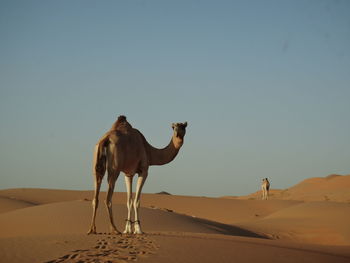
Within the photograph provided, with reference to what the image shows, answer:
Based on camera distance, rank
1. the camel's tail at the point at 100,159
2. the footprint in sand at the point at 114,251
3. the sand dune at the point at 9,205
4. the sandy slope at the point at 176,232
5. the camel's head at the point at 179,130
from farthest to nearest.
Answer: the sand dune at the point at 9,205
the camel's head at the point at 179,130
the camel's tail at the point at 100,159
the sandy slope at the point at 176,232
the footprint in sand at the point at 114,251

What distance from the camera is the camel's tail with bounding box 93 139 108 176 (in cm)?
1193

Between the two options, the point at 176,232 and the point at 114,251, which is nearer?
the point at 114,251

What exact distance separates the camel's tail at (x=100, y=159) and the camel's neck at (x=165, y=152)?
225cm

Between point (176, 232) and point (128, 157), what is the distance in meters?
3.01

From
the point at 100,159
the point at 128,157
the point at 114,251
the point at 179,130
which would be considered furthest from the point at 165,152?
the point at 114,251

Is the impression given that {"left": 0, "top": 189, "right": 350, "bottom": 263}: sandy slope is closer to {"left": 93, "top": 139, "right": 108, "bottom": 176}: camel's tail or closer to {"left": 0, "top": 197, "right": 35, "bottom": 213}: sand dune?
{"left": 0, "top": 197, "right": 35, "bottom": 213}: sand dune

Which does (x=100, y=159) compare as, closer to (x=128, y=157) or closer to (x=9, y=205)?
(x=128, y=157)

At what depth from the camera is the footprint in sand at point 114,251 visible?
8734 millimetres

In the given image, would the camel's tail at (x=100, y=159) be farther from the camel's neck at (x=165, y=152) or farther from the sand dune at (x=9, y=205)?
the sand dune at (x=9, y=205)

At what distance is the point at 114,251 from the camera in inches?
369

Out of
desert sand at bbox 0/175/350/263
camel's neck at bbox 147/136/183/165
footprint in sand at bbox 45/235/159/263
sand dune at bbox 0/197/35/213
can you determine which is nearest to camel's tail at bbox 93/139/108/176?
desert sand at bbox 0/175/350/263

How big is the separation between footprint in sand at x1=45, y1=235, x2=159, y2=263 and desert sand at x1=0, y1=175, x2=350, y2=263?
0.04 feet

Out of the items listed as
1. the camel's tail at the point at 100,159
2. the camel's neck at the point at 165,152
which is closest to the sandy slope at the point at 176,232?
the camel's tail at the point at 100,159

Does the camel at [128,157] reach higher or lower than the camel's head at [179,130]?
lower
